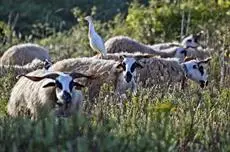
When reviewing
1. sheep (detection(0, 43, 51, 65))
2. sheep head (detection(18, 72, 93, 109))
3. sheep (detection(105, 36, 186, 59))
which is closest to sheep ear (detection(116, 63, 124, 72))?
sheep head (detection(18, 72, 93, 109))

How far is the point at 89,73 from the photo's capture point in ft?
38.2

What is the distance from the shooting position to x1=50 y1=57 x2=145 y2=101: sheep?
1134 cm

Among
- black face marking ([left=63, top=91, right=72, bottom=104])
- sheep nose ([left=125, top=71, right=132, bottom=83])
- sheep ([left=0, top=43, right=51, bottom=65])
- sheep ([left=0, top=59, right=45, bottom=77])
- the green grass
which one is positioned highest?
sheep ([left=0, top=43, right=51, bottom=65])

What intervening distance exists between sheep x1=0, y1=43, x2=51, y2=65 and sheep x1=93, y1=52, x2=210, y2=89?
10.0 feet

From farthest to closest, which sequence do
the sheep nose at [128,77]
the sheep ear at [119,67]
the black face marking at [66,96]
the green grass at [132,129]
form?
the sheep ear at [119,67] → the sheep nose at [128,77] → the black face marking at [66,96] → the green grass at [132,129]

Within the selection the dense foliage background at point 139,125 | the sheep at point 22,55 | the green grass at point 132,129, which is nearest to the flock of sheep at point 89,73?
the sheep at point 22,55

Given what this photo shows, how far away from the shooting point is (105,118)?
295 inches

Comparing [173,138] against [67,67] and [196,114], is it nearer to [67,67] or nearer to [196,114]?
[196,114]

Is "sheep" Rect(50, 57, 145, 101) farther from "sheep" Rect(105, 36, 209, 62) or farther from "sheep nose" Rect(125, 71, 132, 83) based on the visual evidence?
"sheep" Rect(105, 36, 209, 62)

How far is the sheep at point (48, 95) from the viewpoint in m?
8.73

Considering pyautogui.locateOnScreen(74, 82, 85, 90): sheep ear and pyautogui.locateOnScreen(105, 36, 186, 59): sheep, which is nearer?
pyautogui.locateOnScreen(74, 82, 85, 90): sheep ear

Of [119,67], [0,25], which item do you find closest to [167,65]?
[119,67]

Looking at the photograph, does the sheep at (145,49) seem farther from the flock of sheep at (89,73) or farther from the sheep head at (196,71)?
the sheep head at (196,71)

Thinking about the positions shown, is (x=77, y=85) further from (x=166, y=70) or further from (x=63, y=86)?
(x=166, y=70)
